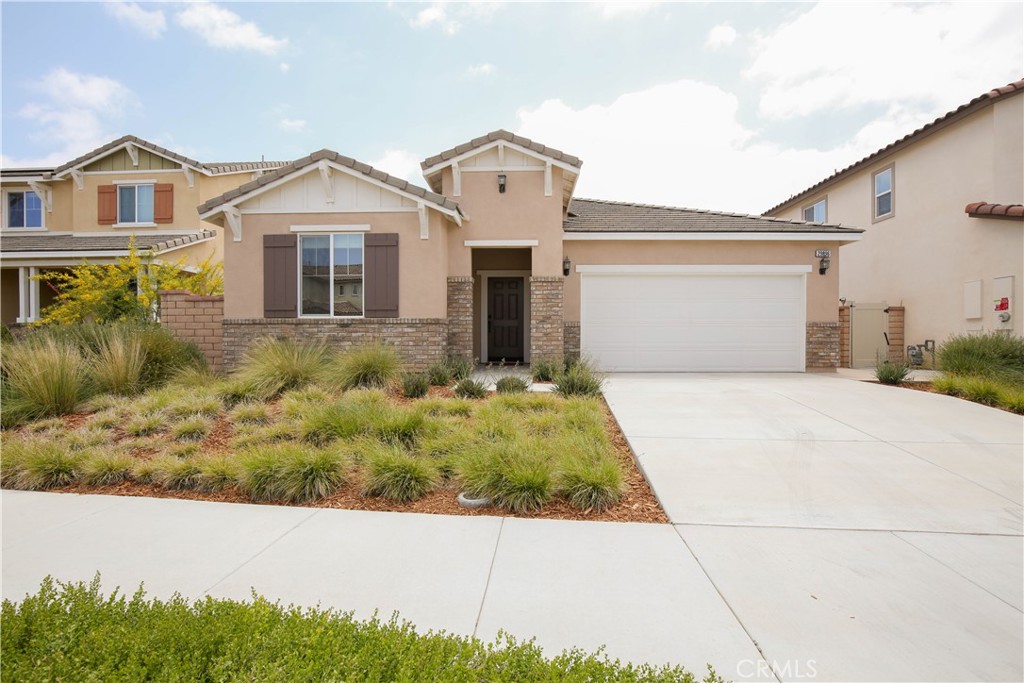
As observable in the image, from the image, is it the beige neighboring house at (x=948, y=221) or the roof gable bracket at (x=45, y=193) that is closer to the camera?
the beige neighboring house at (x=948, y=221)

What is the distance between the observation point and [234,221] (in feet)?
36.7

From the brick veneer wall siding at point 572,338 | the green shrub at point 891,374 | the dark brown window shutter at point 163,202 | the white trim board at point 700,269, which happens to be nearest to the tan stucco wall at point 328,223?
the brick veneer wall siding at point 572,338

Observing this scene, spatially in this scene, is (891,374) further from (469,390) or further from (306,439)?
(306,439)

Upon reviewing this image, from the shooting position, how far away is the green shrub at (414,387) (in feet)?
27.9

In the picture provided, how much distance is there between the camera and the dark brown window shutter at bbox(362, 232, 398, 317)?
11219 millimetres

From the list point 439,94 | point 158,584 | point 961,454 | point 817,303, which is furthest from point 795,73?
point 158,584

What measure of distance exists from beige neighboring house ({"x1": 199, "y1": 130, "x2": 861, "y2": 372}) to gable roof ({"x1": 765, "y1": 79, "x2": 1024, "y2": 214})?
13.0ft

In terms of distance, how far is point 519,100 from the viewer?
12477 mm

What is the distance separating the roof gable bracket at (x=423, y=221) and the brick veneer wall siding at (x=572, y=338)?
4.05 meters

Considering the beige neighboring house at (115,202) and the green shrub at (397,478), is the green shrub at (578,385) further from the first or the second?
the beige neighboring house at (115,202)

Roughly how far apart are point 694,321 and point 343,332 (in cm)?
830

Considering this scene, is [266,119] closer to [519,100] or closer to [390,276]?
[390,276]

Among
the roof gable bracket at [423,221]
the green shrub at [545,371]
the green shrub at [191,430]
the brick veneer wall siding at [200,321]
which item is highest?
the roof gable bracket at [423,221]

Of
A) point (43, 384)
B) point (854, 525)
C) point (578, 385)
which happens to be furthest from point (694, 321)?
point (43, 384)
